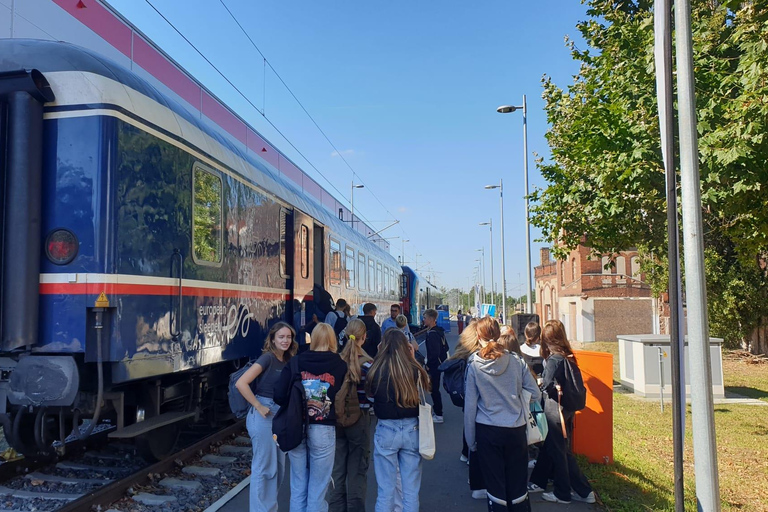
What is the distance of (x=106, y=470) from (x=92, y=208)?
3.14 metres

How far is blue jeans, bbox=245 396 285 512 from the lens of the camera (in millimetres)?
4883

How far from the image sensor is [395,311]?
37.0ft

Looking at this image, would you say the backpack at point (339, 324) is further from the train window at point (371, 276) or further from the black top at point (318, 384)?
the train window at point (371, 276)

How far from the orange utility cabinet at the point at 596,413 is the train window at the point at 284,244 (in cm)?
441

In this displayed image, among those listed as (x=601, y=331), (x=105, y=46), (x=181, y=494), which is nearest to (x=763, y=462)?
(x=181, y=494)

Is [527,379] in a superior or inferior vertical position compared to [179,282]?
inferior

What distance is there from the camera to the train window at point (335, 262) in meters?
12.4

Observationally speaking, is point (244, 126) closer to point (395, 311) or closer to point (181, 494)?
point (395, 311)

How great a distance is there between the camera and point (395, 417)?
4.67m

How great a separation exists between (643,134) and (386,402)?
493cm

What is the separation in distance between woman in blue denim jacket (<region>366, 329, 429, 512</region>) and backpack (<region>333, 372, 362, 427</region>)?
156 millimetres

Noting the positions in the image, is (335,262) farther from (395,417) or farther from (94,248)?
(395,417)

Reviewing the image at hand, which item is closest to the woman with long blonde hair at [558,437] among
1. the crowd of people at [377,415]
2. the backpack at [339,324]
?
the crowd of people at [377,415]

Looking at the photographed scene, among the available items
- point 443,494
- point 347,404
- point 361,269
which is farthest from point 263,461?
point 361,269
